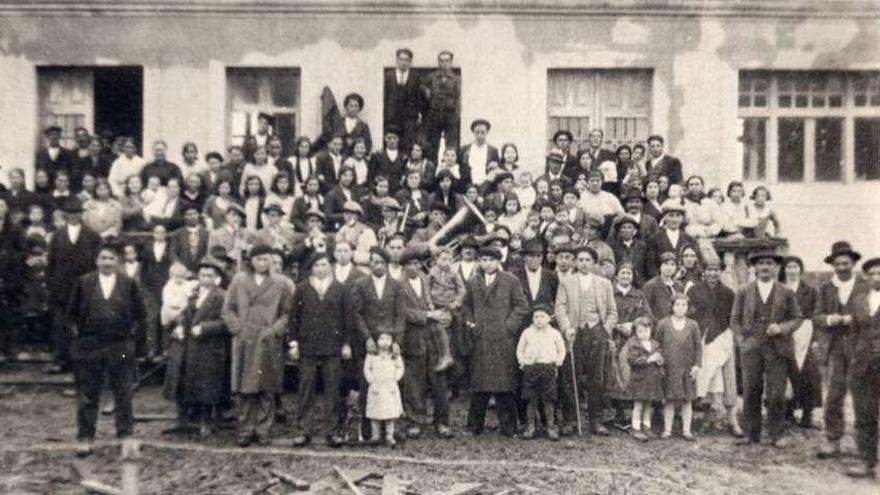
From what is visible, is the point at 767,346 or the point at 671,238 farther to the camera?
the point at 671,238

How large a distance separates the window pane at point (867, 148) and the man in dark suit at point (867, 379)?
7664mm

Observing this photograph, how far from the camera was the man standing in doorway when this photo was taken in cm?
1317

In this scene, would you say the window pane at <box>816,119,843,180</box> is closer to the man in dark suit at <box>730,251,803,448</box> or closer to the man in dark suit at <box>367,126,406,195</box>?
the man in dark suit at <box>730,251,803,448</box>

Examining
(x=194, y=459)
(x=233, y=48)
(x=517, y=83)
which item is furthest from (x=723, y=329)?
(x=233, y=48)

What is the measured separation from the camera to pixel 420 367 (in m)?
9.35

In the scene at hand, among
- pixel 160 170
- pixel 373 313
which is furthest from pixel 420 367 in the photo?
pixel 160 170

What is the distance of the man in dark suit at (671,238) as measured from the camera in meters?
10.5

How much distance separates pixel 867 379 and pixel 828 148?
7.95 m

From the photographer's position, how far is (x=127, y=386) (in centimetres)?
879

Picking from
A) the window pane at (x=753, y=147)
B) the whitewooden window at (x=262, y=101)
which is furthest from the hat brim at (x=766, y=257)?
the whitewooden window at (x=262, y=101)

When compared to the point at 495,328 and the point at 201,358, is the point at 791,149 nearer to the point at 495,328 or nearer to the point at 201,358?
the point at 495,328

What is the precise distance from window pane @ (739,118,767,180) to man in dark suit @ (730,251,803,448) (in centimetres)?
622

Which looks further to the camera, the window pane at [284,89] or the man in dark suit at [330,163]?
the window pane at [284,89]

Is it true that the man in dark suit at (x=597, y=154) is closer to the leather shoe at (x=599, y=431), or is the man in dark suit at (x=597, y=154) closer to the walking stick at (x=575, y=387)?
the walking stick at (x=575, y=387)
